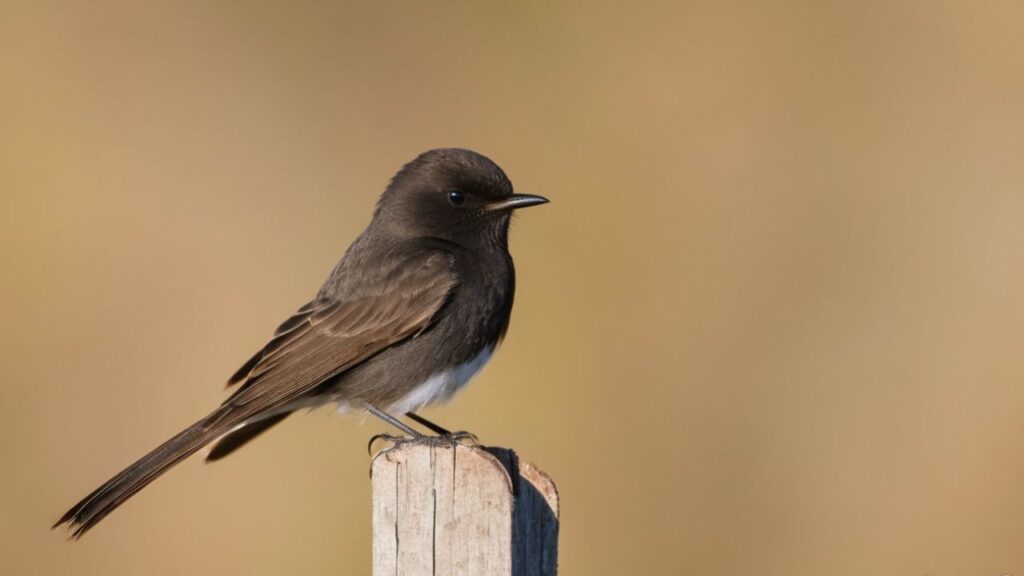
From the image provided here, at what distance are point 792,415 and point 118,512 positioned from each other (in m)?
3.94

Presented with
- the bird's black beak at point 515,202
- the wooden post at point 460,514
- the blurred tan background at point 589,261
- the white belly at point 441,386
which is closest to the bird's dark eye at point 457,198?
the bird's black beak at point 515,202

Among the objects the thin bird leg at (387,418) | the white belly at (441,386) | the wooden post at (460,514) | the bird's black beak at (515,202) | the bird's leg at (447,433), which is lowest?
the wooden post at (460,514)

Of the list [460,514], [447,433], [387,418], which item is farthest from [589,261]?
[460,514]

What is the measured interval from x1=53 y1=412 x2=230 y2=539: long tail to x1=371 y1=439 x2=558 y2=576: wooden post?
1648mm

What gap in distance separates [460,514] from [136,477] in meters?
2.06

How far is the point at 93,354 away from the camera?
9203 millimetres

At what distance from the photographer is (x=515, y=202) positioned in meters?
7.03

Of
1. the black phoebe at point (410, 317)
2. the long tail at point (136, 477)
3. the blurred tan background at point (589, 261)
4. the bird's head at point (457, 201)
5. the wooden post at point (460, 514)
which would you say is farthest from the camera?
the blurred tan background at point (589, 261)

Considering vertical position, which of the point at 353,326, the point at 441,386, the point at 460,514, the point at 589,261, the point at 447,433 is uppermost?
the point at 589,261

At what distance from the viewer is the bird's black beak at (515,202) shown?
6973 mm

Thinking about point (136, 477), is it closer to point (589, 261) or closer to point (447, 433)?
point (447, 433)

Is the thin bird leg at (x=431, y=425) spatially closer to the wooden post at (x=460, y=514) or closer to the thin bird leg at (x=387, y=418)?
the thin bird leg at (x=387, y=418)

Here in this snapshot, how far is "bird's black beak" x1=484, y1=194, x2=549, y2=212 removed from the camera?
22.9 ft

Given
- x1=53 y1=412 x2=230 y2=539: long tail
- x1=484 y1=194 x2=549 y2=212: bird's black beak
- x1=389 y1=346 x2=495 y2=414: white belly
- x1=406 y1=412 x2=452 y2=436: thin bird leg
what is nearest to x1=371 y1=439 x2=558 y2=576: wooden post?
x1=53 y1=412 x2=230 y2=539: long tail
